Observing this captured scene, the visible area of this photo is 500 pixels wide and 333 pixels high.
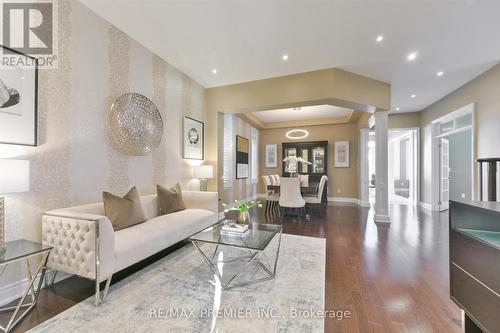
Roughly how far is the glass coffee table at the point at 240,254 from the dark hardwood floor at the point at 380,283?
694 millimetres

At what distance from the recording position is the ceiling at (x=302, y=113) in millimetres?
6074

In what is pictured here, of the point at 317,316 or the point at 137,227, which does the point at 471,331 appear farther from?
the point at 137,227

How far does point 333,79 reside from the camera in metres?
3.73

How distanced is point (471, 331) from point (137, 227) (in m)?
3.04

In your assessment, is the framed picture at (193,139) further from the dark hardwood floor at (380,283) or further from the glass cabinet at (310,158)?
the glass cabinet at (310,158)

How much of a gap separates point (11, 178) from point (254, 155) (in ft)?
21.4

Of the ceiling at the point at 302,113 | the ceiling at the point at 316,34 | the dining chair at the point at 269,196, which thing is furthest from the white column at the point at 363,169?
the dining chair at the point at 269,196

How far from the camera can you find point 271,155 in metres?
8.02

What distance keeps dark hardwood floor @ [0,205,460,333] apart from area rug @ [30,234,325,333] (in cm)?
17

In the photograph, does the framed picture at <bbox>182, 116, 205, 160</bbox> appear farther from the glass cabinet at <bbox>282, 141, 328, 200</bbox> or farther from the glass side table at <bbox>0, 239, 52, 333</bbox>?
the glass cabinet at <bbox>282, 141, 328, 200</bbox>

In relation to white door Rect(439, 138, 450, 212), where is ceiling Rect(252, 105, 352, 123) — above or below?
above

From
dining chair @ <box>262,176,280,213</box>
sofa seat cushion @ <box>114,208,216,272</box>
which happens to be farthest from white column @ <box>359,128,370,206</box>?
sofa seat cushion @ <box>114,208,216,272</box>

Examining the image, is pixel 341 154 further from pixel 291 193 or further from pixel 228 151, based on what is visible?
pixel 228 151

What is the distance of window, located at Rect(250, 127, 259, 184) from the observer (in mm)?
7484
